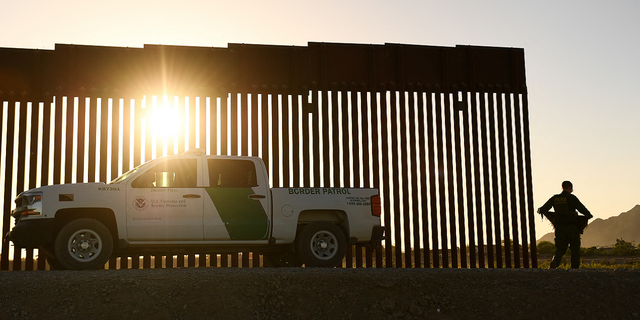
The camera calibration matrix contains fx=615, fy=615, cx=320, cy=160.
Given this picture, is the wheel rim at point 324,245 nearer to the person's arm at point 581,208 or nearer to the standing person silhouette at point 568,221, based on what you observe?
the standing person silhouette at point 568,221

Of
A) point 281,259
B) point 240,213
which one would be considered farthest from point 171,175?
point 281,259

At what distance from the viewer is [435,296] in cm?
823

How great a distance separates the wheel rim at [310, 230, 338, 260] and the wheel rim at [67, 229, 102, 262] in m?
3.57

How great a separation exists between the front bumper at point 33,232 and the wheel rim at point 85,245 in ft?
1.21

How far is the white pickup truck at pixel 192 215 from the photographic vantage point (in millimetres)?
9875

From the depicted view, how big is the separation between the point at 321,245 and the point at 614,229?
191343 millimetres

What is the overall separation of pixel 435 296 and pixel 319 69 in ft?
29.0

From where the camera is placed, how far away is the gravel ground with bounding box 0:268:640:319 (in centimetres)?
758

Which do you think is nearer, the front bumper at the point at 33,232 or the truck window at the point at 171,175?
the front bumper at the point at 33,232

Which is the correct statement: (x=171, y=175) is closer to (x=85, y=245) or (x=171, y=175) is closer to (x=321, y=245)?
(x=85, y=245)

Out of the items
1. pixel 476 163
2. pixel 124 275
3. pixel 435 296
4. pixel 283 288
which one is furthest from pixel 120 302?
pixel 476 163

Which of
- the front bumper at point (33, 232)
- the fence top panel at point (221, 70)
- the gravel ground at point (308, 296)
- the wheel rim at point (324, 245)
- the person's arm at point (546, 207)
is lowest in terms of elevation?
the gravel ground at point (308, 296)

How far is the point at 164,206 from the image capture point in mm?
10188

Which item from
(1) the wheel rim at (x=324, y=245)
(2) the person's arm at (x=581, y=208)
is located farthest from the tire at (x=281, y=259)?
(2) the person's arm at (x=581, y=208)
